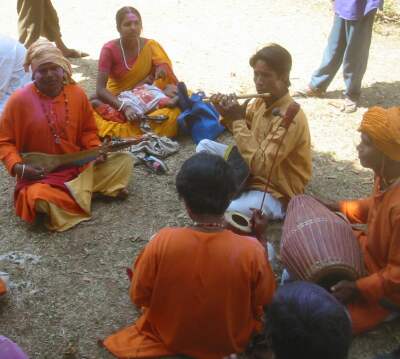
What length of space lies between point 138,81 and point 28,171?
2.09m

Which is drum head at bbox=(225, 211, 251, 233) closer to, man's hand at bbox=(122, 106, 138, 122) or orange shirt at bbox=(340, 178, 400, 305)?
orange shirt at bbox=(340, 178, 400, 305)

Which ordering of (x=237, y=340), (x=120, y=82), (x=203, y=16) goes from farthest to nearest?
(x=203, y=16), (x=120, y=82), (x=237, y=340)

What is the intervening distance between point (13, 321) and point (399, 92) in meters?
5.64

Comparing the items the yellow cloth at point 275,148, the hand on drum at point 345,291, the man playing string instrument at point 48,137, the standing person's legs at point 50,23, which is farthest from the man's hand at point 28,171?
the standing person's legs at point 50,23

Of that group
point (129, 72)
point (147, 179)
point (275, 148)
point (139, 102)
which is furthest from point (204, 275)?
point (129, 72)

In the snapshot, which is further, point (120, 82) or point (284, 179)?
point (120, 82)

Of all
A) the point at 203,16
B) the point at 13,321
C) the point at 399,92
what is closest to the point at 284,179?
the point at 13,321

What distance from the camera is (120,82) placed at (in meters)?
5.66

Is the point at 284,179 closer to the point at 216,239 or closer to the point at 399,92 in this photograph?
the point at 216,239

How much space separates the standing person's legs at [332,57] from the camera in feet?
20.0

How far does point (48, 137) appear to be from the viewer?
4.18 metres

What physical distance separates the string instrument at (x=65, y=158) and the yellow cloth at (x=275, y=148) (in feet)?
3.87

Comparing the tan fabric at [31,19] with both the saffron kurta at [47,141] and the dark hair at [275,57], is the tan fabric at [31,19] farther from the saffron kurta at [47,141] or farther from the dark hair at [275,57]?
the dark hair at [275,57]

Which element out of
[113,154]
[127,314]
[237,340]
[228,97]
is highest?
[228,97]
